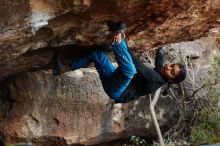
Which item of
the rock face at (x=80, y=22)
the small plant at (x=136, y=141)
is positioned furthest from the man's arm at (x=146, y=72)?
the small plant at (x=136, y=141)

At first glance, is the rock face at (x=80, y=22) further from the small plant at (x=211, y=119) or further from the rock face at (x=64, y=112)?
the small plant at (x=211, y=119)

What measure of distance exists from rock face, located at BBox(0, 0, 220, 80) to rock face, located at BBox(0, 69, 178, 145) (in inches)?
50.9

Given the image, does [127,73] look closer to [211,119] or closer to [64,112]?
[64,112]

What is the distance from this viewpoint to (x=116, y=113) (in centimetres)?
959

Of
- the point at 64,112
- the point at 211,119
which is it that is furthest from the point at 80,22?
the point at 211,119

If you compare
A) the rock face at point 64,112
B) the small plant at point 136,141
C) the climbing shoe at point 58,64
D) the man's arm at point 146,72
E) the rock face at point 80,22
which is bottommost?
the small plant at point 136,141

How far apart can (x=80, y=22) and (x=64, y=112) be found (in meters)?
3.44

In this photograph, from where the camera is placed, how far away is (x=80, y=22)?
573 cm

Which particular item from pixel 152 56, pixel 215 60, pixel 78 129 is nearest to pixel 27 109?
pixel 78 129

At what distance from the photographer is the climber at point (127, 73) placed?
19.4 feet

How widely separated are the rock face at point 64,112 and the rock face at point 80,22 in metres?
1.29

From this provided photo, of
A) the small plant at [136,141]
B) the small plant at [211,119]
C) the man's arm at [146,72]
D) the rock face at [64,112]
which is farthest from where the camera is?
the small plant at [211,119]

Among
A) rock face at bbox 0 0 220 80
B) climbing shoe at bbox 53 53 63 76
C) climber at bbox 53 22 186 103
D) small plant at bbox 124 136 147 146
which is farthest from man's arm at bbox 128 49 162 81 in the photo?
small plant at bbox 124 136 147 146

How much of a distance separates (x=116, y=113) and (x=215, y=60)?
2708 millimetres
